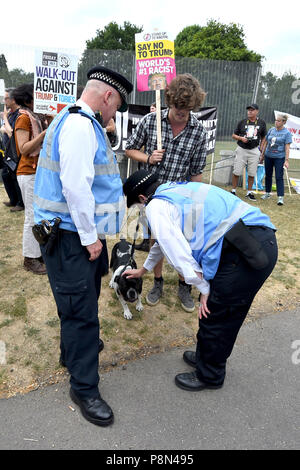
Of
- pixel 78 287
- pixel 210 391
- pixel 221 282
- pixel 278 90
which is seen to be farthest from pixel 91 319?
pixel 278 90

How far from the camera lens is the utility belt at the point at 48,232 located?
1837mm

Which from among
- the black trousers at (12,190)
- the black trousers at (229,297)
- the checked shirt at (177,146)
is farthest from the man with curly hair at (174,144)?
the black trousers at (12,190)

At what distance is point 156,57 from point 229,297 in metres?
3.12

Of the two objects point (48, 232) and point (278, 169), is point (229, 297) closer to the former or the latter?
point (48, 232)

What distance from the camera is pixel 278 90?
9914mm

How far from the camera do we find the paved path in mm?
1925

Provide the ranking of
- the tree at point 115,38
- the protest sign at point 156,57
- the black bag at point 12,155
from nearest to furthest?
the protest sign at point 156,57 < the black bag at point 12,155 < the tree at point 115,38

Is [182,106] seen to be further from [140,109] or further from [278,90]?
[278,90]

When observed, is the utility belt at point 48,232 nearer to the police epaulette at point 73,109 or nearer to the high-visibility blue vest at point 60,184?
the high-visibility blue vest at point 60,184

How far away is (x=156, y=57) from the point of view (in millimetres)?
3789

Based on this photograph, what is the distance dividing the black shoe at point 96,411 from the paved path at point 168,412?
0.04 m

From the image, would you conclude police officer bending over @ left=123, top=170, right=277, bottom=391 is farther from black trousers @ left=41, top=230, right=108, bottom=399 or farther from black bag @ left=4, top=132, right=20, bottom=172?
black bag @ left=4, top=132, right=20, bottom=172

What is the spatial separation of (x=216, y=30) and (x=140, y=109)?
34912 millimetres

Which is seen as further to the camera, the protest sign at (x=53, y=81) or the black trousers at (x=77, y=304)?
the protest sign at (x=53, y=81)
